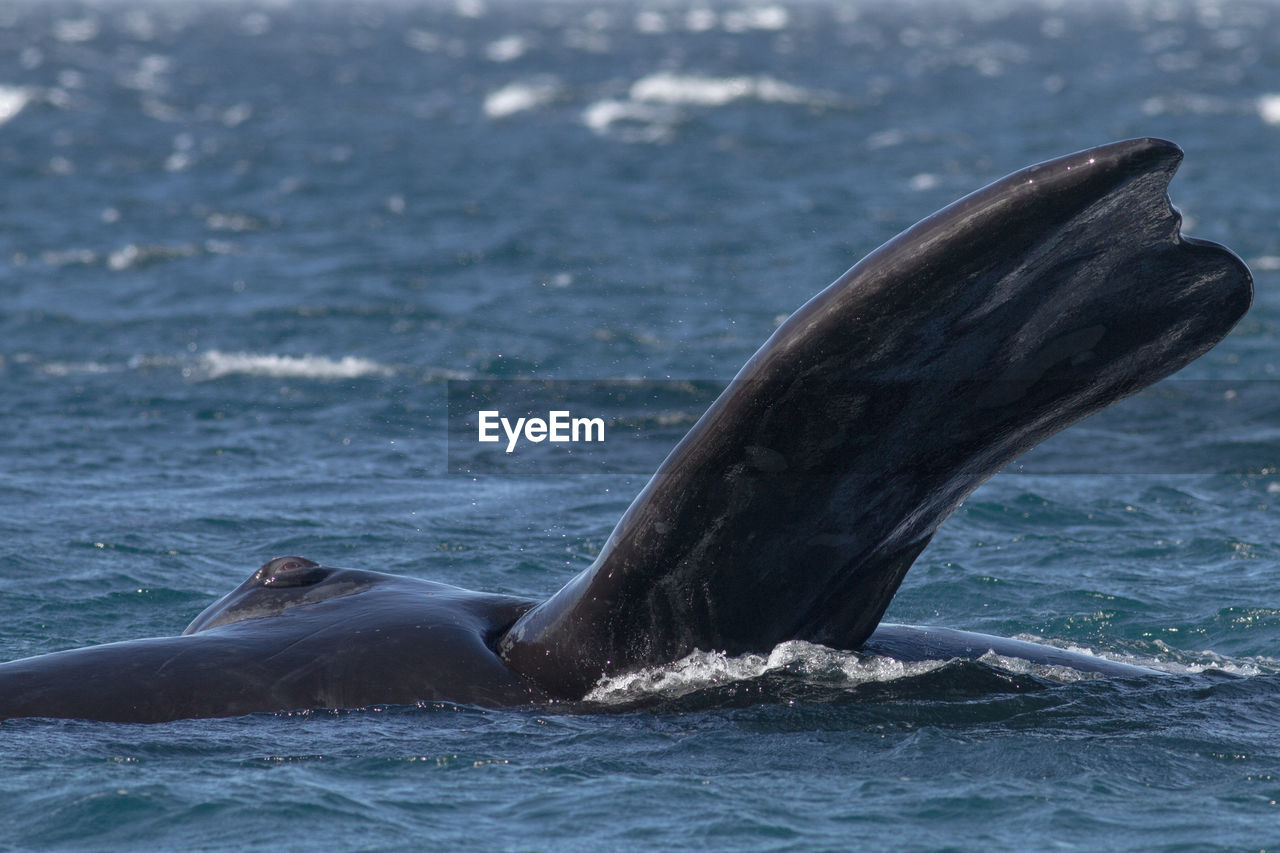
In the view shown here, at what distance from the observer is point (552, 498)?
12.6 meters

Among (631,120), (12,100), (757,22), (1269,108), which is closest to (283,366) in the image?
(631,120)

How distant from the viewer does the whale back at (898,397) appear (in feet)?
17.0

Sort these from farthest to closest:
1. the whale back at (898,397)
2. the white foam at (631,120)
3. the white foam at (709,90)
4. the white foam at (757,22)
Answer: the white foam at (757,22)
the white foam at (709,90)
the white foam at (631,120)
the whale back at (898,397)

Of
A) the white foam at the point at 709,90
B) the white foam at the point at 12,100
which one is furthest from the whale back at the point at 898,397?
the white foam at the point at 12,100

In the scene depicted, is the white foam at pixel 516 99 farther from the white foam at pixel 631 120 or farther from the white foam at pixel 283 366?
the white foam at pixel 283 366

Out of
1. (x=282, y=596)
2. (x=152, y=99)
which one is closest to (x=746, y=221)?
(x=282, y=596)

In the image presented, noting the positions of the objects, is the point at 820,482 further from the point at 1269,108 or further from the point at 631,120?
the point at 1269,108

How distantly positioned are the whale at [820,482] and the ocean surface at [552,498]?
0.58 feet

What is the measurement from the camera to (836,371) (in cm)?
540

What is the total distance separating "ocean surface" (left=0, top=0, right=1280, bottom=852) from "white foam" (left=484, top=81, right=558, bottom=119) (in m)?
7.78

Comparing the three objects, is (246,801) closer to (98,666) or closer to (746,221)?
(98,666)

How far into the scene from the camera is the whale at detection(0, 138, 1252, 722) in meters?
5.23

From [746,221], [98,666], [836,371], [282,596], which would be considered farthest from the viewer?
[746,221]

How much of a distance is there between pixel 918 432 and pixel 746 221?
23.0 meters
